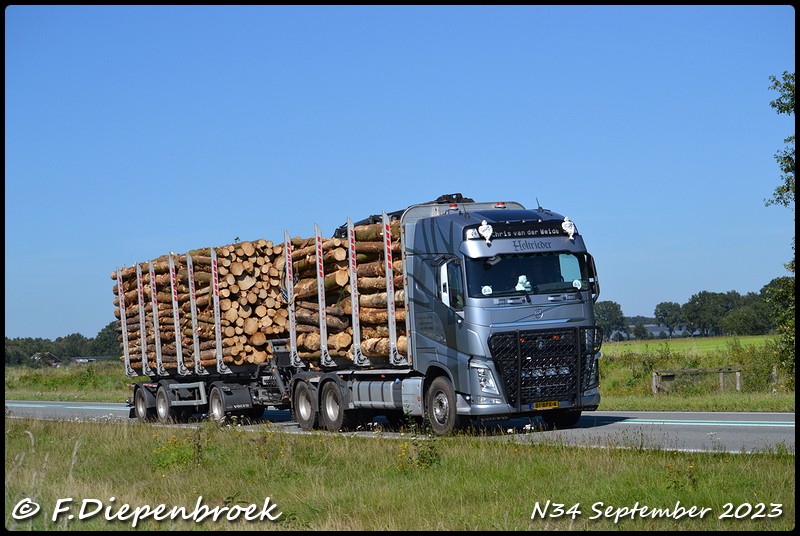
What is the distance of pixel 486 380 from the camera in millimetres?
17297

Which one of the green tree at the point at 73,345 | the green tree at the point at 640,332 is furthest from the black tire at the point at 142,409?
the green tree at the point at 73,345

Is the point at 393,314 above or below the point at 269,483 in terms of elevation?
above

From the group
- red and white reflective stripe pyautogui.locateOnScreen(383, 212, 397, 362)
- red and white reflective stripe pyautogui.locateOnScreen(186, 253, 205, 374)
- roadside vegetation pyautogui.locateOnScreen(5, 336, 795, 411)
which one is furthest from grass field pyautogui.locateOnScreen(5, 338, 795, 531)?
roadside vegetation pyautogui.locateOnScreen(5, 336, 795, 411)

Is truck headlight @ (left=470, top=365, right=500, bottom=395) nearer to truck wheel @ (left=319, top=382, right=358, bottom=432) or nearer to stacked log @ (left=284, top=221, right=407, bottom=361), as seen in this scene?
stacked log @ (left=284, top=221, right=407, bottom=361)

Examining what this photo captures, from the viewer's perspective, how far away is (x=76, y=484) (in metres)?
12.7

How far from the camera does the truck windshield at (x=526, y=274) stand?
17.5 meters

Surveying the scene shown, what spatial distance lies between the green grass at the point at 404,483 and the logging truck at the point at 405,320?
6.16 ft

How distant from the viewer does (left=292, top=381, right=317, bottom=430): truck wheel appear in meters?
21.4

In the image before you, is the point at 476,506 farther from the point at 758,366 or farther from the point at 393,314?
the point at 758,366

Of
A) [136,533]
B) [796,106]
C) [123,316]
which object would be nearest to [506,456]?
[136,533]

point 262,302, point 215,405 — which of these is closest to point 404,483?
point 262,302

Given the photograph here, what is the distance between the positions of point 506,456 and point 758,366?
20162 mm

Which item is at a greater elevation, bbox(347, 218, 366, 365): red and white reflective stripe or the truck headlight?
bbox(347, 218, 366, 365): red and white reflective stripe

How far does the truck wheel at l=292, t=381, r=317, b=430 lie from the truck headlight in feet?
16.2
